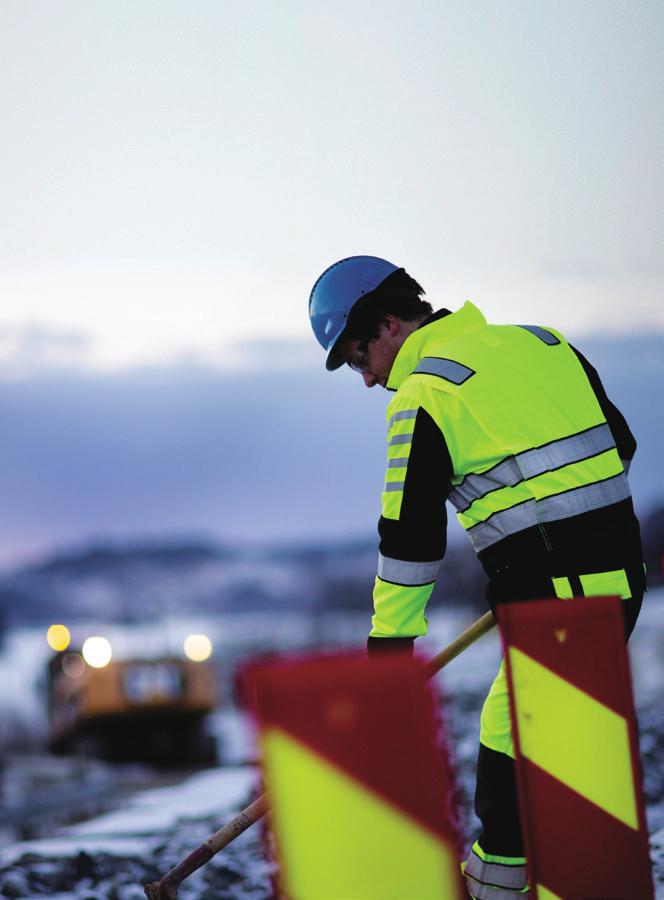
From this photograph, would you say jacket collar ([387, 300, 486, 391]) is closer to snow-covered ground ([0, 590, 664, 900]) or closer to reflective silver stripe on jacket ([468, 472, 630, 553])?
reflective silver stripe on jacket ([468, 472, 630, 553])

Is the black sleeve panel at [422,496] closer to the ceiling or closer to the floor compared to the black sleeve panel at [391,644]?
closer to the ceiling

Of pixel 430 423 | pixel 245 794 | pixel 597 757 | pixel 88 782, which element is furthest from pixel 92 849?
pixel 88 782

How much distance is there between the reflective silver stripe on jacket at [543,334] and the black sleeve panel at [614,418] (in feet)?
0.23

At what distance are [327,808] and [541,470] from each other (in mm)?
1337

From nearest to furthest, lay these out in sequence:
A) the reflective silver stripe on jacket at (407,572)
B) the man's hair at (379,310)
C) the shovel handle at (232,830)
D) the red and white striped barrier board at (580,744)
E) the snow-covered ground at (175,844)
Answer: the red and white striped barrier board at (580,744)
the shovel handle at (232,830)
the reflective silver stripe on jacket at (407,572)
the man's hair at (379,310)
the snow-covered ground at (175,844)

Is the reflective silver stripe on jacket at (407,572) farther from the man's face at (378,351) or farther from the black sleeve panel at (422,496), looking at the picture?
the man's face at (378,351)

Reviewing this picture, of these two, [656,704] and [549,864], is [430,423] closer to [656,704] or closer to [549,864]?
[549,864]

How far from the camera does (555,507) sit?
3400mm

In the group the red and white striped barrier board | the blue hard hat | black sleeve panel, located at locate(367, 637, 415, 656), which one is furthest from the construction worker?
the red and white striped barrier board

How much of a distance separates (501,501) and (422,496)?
0.74 ft

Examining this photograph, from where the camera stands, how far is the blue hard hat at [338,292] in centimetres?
395

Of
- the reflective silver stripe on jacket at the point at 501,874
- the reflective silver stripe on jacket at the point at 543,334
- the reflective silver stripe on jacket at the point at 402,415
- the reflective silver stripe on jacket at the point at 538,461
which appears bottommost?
the reflective silver stripe on jacket at the point at 501,874

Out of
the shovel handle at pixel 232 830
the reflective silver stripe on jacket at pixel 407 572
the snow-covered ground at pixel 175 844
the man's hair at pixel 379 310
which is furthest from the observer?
the snow-covered ground at pixel 175 844

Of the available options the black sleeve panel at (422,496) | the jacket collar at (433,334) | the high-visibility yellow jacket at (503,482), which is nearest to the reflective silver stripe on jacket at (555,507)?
the high-visibility yellow jacket at (503,482)
